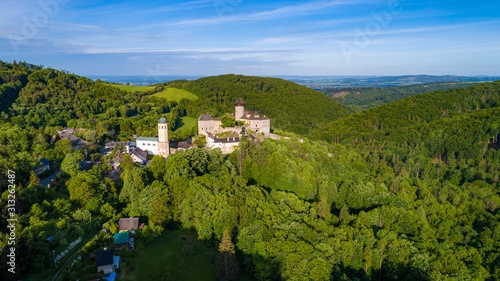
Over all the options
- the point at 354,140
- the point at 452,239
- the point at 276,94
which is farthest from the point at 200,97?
the point at 452,239

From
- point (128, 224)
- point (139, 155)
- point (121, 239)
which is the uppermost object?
point (139, 155)

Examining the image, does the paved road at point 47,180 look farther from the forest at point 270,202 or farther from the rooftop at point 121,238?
the rooftop at point 121,238

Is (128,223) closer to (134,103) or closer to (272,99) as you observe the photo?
(134,103)

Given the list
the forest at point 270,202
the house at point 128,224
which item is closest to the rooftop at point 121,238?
the forest at point 270,202

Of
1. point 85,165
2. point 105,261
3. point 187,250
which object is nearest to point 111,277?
point 105,261

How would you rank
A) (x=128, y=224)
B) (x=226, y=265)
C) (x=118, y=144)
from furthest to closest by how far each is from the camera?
(x=118, y=144), (x=128, y=224), (x=226, y=265)

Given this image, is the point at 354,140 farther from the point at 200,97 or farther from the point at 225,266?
the point at 225,266
